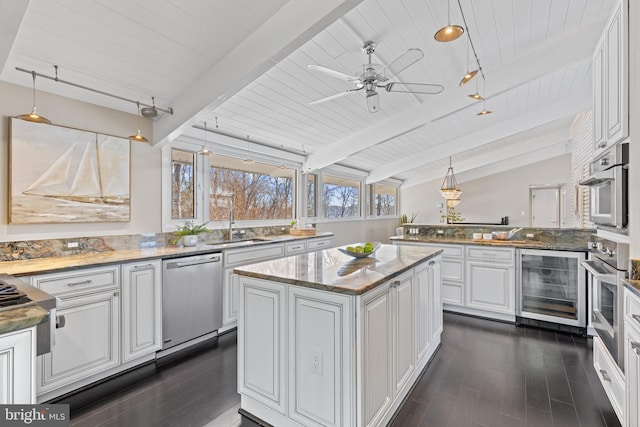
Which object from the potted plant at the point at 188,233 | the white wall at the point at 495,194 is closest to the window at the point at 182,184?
the potted plant at the point at 188,233

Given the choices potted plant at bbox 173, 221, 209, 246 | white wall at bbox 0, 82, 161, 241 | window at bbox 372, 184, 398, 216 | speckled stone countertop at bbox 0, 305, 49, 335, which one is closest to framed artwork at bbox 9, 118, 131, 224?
white wall at bbox 0, 82, 161, 241

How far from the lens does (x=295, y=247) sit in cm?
459

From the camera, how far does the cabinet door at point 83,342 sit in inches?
87.6

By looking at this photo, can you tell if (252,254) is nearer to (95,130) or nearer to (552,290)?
(95,130)

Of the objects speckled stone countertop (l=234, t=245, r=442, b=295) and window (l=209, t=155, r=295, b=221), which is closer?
speckled stone countertop (l=234, t=245, r=442, b=295)

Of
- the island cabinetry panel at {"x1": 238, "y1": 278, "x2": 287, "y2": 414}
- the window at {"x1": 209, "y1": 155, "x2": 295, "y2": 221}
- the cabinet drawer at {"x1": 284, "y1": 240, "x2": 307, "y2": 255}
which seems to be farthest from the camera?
the cabinet drawer at {"x1": 284, "y1": 240, "x2": 307, "y2": 255}

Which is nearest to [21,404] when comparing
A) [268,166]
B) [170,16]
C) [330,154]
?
[170,16]

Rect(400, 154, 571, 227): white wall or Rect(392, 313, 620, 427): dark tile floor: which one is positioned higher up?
Rect(400, 154, 571, 227): white wall

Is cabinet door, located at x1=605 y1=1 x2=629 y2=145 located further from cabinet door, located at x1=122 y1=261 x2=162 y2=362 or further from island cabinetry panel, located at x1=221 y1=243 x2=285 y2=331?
cabinet door, located at x1=122 y1=261 x2=162 y2=362

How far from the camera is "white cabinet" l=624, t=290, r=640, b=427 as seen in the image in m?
1.54

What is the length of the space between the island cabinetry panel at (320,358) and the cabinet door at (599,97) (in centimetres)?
238

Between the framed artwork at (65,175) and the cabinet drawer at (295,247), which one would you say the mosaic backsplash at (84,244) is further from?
the cabinet drawer at (295,247)

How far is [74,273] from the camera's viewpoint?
7.67 ft

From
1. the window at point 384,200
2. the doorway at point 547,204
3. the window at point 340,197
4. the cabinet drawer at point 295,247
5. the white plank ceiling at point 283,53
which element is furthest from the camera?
the doorway at point 547,204
